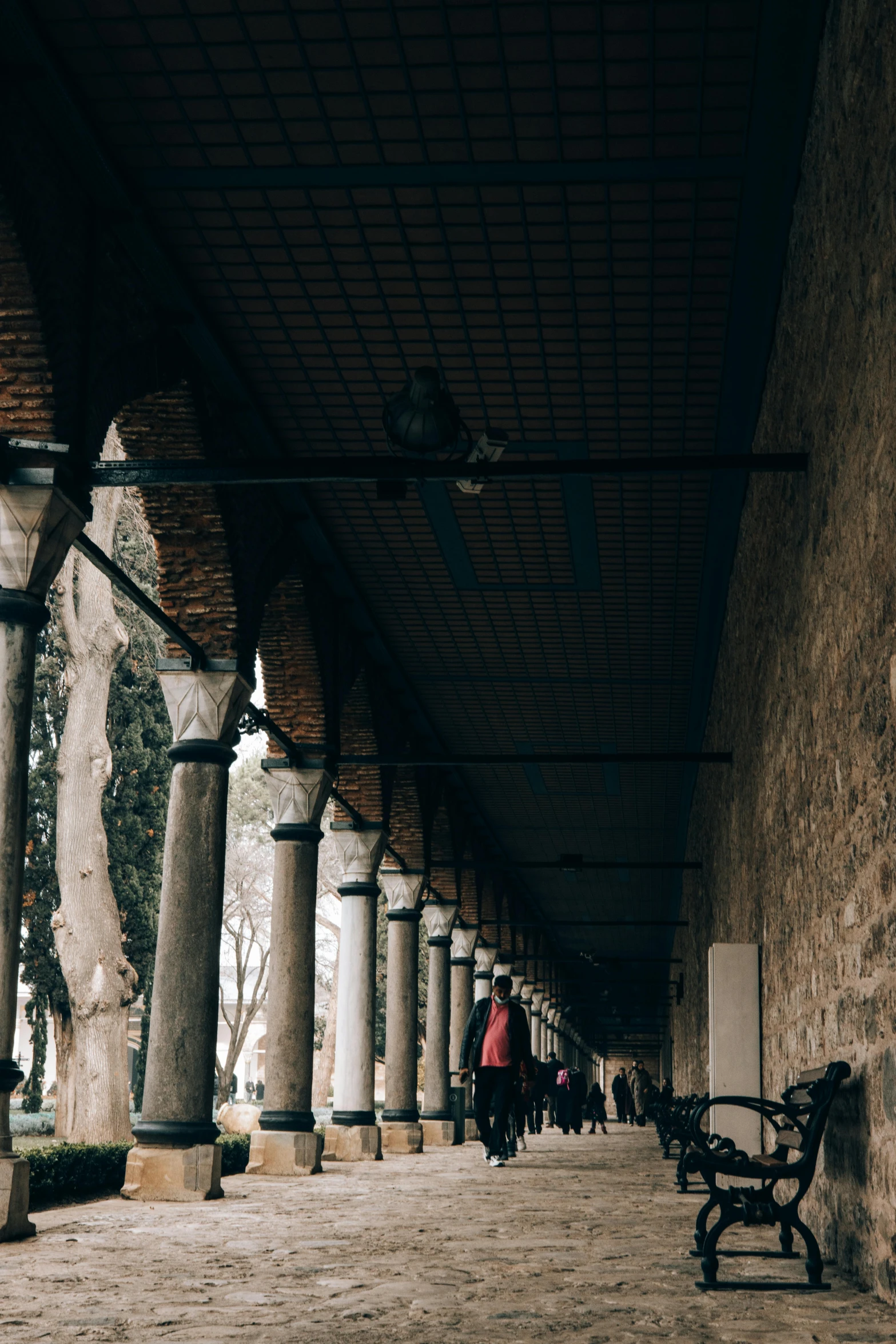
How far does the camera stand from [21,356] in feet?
22.6

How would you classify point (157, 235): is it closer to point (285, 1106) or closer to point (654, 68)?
point (654, 68)

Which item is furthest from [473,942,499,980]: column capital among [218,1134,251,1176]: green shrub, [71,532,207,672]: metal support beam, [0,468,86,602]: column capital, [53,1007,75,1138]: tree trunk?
[0,468,86,602]: column capital

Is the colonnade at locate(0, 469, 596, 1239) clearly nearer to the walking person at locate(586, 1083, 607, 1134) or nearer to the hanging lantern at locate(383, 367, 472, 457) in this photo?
the hanging lantern at locate(383, 367, 472, 457)

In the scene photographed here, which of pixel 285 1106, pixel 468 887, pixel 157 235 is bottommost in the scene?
pixel 285 1106

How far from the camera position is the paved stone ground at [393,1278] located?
410 cm

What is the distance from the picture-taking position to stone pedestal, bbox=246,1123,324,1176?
1147cm

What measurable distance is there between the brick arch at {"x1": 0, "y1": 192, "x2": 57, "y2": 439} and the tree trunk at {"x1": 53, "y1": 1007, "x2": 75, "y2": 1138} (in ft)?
45.5

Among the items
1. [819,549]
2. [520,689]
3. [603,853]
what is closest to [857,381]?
[819,549]

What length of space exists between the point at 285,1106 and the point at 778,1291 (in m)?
7.34

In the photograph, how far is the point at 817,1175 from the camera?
6.39m

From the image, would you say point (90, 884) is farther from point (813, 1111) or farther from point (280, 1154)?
point (813, 1111)

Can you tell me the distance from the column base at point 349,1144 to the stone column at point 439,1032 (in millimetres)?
4722

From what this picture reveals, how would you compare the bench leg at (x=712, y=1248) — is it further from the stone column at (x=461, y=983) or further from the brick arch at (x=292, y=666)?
the stone column at (x=461, y=983)

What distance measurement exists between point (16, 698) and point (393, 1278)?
3.12 m
